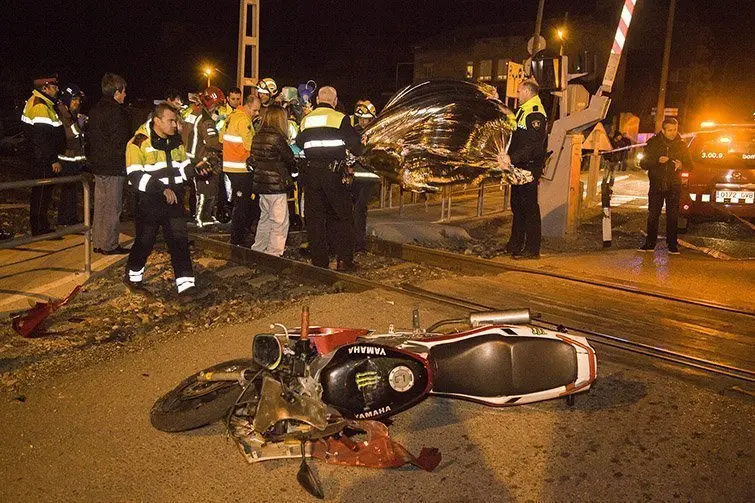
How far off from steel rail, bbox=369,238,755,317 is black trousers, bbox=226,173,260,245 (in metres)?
1.76

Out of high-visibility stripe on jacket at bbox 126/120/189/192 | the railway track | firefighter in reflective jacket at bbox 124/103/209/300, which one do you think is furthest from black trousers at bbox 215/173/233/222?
high-visibility stripe on jacket at bbox 126/120/189/192

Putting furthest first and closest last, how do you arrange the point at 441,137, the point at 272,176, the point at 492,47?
the point at 492,47 < the point at 441,137 < the point at 272,176

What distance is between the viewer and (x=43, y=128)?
9266mm

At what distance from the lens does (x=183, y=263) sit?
7.10 metres

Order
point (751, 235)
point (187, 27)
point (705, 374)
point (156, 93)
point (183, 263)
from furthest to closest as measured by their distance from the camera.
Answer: point (187, 27), point (156, 93), point (751, 235), point (183, 263), point (705, 374)

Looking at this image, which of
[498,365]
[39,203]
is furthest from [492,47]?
[498,365]

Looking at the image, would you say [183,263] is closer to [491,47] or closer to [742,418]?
[742,418]

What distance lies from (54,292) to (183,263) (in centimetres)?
146

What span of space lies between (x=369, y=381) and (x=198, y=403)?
114cm

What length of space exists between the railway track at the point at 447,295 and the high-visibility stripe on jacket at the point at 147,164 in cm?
187

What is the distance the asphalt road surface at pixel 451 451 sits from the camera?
3453 millimetres

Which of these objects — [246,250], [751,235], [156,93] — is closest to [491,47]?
[156,93]

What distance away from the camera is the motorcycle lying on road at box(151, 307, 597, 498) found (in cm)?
348

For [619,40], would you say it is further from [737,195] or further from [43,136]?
[43,136]
